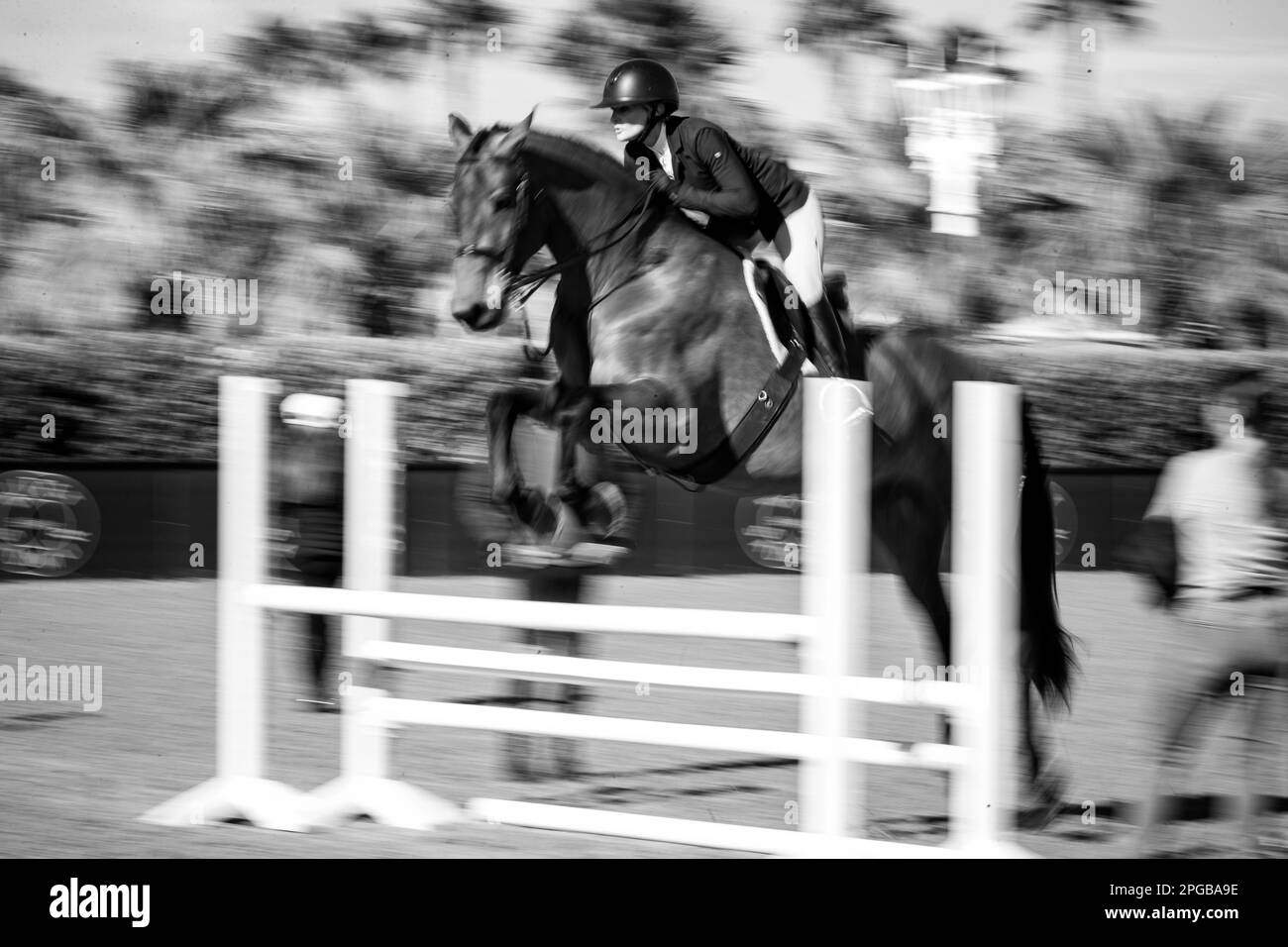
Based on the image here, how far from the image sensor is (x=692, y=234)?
5406 mm

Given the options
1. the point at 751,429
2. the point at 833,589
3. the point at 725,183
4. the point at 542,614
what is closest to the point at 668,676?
the point at 542,614

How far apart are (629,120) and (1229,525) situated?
103 inches

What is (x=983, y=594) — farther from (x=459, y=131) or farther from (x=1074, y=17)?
(x=1074, y=17)

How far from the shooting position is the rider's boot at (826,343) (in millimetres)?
5160

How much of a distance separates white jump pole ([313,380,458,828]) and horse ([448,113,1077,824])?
2.09 feet

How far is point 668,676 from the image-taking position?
3.85 m

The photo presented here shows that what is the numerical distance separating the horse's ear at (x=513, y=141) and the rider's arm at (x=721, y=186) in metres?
0.63

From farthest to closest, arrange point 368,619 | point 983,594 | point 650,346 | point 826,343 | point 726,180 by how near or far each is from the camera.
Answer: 1. point 650,346
2. point 826,343
3. point 726,180
4. point 368,619
5. point 983,594

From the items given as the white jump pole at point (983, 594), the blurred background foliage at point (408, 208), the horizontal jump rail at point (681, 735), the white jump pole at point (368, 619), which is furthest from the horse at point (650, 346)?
the blurred background foliage at point (408, 208)

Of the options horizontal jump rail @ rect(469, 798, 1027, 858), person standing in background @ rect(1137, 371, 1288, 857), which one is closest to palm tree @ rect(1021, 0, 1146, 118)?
person standing in background @ rect(1137, 371, 1288, 857)

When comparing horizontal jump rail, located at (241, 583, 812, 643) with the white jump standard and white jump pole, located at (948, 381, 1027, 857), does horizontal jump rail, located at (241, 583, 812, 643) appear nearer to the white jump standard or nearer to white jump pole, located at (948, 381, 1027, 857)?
the white jump standard

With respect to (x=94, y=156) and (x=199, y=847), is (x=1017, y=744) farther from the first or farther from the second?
(x=94, y=156)

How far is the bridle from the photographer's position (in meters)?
5.14

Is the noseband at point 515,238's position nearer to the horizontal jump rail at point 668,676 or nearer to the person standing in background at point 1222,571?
the horizontal jump rail at point 668,676
